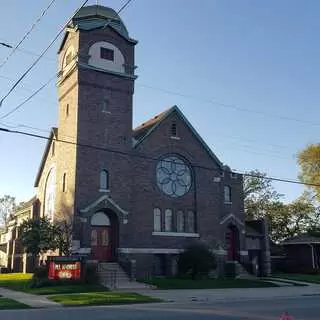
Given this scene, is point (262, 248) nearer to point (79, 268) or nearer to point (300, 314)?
point (79, 268)

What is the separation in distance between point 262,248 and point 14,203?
5929 cm

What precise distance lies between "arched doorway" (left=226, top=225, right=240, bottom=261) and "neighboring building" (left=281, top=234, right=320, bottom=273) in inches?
417

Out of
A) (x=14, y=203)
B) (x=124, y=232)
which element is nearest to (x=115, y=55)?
(x=124, y=232)

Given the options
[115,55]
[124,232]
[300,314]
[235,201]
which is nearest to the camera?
[300,314]

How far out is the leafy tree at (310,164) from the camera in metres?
61.1

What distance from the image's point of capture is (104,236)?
36.2 meters

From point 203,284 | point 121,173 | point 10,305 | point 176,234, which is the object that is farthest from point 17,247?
point 10,305

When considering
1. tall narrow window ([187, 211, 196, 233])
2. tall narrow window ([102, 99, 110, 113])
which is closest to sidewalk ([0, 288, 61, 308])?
tall narrow window ([102, 99, 110, 113])

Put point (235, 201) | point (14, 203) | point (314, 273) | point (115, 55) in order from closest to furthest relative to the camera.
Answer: point (115, 55)
point (235, 201)
point (314, 273)
point (14, 203)

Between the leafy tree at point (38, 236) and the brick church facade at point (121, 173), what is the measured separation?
1.66 metres

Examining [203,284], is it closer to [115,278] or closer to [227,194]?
[115,278]

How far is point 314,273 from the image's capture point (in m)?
49.0

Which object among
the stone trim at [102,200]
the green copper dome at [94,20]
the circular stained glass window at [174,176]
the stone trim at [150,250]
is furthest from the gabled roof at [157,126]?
the stone trim at [150,250]

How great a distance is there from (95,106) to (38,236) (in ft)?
33.6
